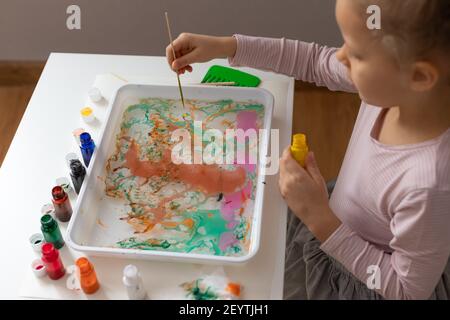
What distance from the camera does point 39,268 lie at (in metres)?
0.87

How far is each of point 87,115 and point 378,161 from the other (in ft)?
1.94

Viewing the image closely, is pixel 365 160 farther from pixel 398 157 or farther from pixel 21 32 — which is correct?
pixel 21 32

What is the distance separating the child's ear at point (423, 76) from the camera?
2.28ft

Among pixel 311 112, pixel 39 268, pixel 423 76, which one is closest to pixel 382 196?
pixel 423 76

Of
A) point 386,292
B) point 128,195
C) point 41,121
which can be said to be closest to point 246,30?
point 41,121

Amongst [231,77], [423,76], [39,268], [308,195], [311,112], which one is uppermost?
[423,76]

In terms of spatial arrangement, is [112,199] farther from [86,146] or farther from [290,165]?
[290,165]

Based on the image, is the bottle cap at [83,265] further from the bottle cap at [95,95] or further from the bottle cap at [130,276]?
the bottle cap at [95,95]

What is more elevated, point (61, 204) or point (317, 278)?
point (61, 204)

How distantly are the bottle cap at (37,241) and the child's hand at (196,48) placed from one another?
0.41 meters

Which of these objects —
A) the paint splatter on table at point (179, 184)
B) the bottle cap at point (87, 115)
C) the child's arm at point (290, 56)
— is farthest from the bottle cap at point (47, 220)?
the child's arm at point (290, 56)

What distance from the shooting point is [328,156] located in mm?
1852

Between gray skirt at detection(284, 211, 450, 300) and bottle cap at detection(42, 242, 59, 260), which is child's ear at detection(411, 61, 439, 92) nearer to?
gray skirt at detection(284, 211, 450, 300)
